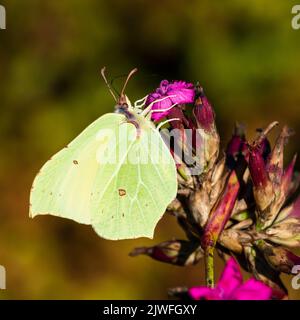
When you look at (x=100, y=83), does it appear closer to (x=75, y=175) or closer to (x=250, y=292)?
(x=75, y=175)

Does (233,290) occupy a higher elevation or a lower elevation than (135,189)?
lower

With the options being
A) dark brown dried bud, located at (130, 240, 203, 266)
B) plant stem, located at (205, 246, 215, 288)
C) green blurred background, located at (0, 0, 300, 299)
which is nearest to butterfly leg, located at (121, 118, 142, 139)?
dark brown dried bud, located at (130, 240, 203, 266)

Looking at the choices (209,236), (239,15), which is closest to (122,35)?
(239,15)
